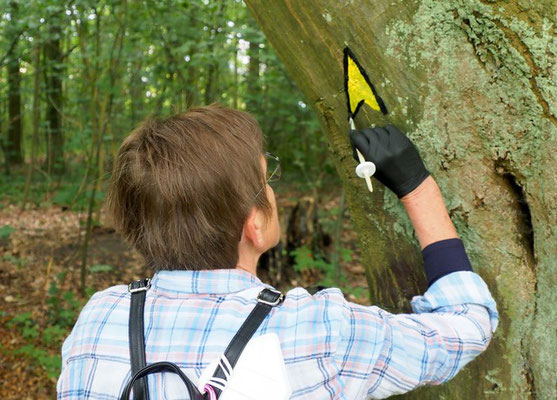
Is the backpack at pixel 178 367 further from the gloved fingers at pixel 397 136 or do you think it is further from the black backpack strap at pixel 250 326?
the gloved fingers at pixel 397 136

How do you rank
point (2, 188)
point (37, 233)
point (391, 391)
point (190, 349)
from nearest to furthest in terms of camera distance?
point (190, 349) → point (391, 391) → point (37, 233) → point (2, 188)

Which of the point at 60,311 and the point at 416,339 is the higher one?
the point at 416,339

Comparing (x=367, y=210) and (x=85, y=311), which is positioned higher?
(x=367, y=210)

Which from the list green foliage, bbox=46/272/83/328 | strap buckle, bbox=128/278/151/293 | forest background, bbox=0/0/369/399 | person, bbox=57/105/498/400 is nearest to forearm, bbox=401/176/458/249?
person, bbox=57/105/498/400

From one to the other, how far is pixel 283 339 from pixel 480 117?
83cm

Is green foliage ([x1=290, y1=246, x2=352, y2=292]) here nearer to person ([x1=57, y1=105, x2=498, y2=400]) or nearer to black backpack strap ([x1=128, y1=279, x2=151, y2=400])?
person ([x1=57, y1=105, x2=498, y2=400])

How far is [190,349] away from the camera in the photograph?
3.61 feet

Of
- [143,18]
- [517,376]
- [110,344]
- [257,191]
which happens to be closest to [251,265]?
[257,191]

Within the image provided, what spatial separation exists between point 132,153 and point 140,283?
1.08ft

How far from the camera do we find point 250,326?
1.10 m

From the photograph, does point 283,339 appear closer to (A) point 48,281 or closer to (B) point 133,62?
(A) point 48,281

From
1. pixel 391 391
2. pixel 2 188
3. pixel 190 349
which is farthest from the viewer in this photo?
pixel 2 188

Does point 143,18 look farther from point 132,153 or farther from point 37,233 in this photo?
point 132,153

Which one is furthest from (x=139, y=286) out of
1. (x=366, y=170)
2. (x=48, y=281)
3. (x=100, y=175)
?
(x=100, y=175)
